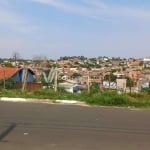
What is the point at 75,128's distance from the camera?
35.9ft

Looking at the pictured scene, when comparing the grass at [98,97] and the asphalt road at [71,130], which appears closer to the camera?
the asphalt road at [71,130]

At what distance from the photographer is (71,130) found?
34.8 ft

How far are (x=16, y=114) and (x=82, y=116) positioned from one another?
1.89 metres

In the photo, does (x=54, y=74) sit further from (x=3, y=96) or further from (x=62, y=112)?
(x=62, y=112)

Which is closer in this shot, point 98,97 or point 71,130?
point 71,130

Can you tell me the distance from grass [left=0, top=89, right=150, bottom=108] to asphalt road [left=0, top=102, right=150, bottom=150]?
3.20 metres

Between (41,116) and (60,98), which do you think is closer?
(41,116)

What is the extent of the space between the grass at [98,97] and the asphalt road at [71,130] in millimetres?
3200

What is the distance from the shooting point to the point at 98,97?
18.6 metres

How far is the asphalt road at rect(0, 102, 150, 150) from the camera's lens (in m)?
8.78

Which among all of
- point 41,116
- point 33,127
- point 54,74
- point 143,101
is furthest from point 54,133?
point 54,74

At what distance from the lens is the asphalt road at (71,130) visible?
346 inches

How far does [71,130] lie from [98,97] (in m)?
8.03

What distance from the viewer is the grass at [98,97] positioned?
18.2m
